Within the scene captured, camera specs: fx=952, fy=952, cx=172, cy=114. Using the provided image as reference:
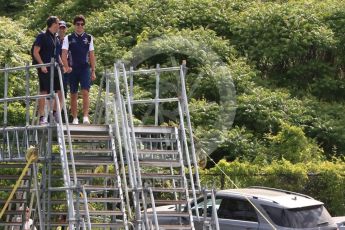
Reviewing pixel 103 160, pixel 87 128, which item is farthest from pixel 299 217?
pixel 87 128

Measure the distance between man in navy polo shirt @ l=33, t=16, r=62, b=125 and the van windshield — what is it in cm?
489

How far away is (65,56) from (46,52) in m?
0.30

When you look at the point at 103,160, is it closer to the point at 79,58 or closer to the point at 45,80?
the point at 45,80

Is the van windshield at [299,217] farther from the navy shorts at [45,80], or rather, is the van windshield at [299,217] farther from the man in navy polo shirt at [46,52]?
the navy shorts at [45,80]

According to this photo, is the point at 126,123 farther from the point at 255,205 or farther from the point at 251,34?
the point at 251,34

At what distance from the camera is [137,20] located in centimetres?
3244

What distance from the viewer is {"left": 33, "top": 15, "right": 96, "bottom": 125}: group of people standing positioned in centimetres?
1445

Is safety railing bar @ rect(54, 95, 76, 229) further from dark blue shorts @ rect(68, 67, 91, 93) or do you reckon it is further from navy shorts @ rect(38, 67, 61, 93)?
dark blue shorts @ rect(68, 67, 91, 93)

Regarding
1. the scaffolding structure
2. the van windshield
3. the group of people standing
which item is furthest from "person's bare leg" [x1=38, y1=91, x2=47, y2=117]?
the van windshield

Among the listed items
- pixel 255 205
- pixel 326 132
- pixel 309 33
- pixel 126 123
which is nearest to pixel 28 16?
pixel 309 33

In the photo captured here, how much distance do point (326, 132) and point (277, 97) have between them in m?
2.01

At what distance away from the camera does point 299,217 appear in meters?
17.4

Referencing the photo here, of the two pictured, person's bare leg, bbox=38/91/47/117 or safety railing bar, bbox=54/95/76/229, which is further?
person's bare leg, bbox=38/91/47/117

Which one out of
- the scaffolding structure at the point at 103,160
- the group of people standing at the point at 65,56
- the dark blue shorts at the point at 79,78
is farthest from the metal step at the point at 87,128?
the dark blue shorts at the point at 79,78
